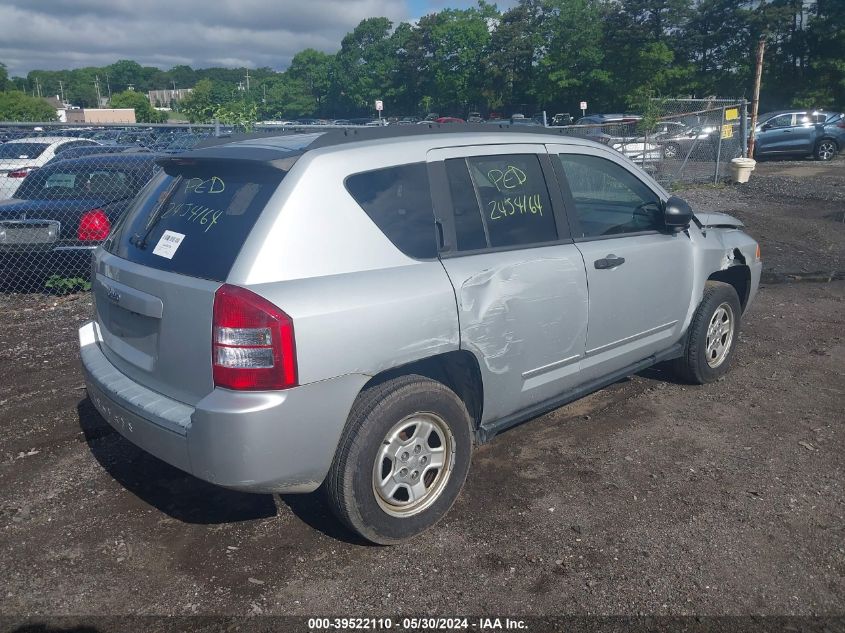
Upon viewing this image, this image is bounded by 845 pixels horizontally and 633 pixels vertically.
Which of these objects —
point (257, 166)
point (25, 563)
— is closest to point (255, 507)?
point (25, 563)

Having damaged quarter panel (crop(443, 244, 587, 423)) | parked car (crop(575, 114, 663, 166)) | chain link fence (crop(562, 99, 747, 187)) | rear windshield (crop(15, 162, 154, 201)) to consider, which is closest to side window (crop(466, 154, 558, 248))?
damaged quarter panel (crop(443, 244, 587, 423))

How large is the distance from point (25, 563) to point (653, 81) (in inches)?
2215

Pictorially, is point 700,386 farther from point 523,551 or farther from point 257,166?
point 257,166

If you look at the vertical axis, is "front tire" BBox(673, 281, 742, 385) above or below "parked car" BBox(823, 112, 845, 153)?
below

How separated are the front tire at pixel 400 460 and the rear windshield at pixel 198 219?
90cm

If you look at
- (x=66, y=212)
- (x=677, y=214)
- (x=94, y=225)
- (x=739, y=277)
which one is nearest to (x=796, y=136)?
(x=739, y=277)

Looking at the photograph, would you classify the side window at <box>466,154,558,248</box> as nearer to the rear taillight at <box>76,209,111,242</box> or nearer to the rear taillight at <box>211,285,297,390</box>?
the rear taillight at <box>211,285,297,390</box>

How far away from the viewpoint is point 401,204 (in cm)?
349

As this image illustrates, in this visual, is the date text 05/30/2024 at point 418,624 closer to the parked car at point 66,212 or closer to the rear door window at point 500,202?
the rear door window at point 500,202

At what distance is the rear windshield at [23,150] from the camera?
46.6ft

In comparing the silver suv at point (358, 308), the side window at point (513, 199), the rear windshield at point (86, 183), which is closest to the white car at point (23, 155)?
the rear windshield at point (86, 183)

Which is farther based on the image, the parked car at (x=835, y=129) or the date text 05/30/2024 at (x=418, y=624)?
the parked car at (x=835, y=129)

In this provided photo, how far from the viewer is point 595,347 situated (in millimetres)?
4410

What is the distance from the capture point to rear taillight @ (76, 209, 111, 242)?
7.96m
